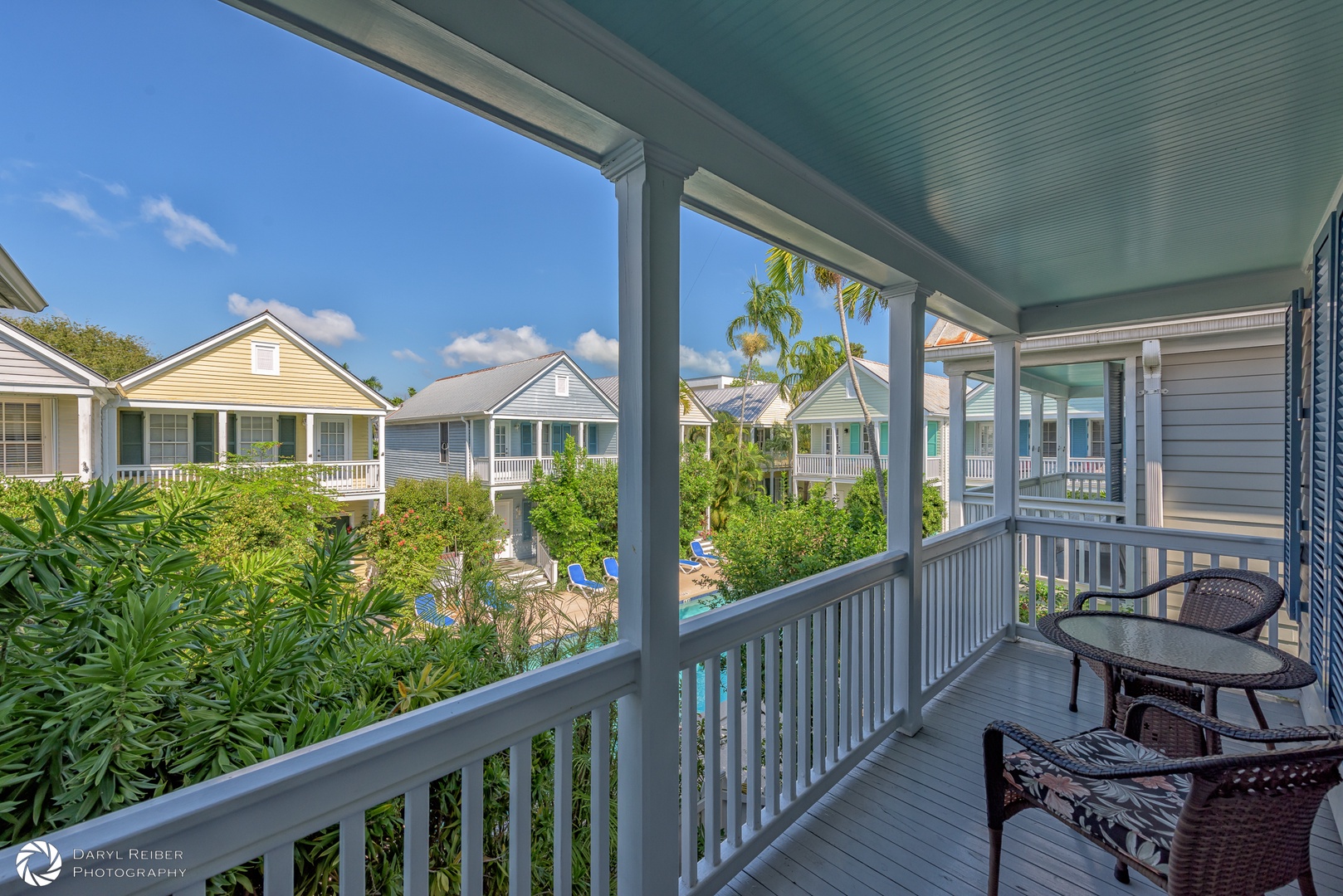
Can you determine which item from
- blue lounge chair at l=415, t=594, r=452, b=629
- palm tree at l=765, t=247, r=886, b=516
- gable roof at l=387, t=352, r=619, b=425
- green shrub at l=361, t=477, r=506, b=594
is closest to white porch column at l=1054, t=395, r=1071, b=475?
palm tree at l=765, t=247, r=886, b=516

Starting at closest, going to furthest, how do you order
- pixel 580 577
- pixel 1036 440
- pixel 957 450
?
1. pixel 580 577
2. pixel 957 450
3. pixel 1036 440

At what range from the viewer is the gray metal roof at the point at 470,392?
3.24 m

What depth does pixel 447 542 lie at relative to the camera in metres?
2.62

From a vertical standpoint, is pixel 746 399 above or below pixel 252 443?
above

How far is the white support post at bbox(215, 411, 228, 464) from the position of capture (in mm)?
1768

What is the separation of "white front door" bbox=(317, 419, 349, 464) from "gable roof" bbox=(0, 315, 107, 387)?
0.73 metres

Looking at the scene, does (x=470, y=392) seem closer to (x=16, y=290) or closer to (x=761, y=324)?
(x=16, y=290)

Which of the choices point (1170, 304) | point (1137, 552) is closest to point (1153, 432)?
point (1137, 552)

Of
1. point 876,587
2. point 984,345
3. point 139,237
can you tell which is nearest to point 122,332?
point 139,237

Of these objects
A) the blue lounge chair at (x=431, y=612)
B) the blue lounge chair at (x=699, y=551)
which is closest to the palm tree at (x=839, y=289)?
the blue lounge chair at (x=699, y=551)

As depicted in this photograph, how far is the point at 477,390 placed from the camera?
12.5 ft

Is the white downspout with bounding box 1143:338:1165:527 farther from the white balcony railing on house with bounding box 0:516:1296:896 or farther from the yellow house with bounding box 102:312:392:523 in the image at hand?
the yellow house with bounding box 102:312:392:523

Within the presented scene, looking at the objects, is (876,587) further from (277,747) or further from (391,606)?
(277,747)

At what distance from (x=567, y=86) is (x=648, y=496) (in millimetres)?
976
